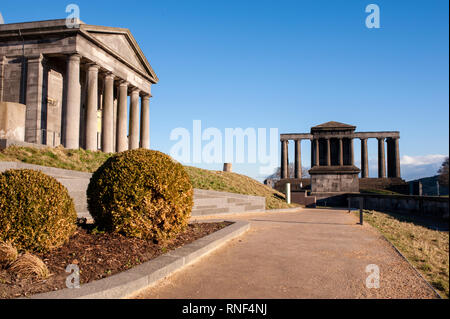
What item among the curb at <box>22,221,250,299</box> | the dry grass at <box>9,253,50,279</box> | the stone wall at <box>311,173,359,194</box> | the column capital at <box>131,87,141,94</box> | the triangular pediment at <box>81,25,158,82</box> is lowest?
the curb at <box>22,221,250,299</box>

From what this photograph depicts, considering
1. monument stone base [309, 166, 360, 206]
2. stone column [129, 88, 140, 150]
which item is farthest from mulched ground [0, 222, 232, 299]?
stone column [129, 88, 140, 150]

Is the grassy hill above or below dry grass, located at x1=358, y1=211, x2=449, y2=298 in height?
above

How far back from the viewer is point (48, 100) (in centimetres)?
2838

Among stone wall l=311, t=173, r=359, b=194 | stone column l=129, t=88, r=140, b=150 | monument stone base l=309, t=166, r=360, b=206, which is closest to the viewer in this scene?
monument stone base l=309, t=166, r=360, b=206

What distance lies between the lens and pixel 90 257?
246 inches

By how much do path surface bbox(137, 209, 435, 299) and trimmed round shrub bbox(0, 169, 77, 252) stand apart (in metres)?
2.66

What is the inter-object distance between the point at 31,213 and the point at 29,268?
51.0 inches

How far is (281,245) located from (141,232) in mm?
3934

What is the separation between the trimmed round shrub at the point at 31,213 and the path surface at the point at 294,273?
266 centimetres

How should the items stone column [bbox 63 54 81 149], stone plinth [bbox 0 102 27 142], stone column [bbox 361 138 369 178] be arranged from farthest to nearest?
stone column [bbox 361 138 369 178]
stone column [bbox 63 54 81 149]
stone plinth [bbox 0 102 27 142]

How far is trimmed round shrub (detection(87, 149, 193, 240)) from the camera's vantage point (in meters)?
7.56

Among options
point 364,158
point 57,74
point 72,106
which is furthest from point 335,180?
point 364,158

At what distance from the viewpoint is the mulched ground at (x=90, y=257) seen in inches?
193

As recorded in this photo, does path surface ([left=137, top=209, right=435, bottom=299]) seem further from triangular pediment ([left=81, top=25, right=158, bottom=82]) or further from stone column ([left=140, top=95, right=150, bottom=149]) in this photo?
stone column ([left=140, top=95, right=150, bottom=149])
